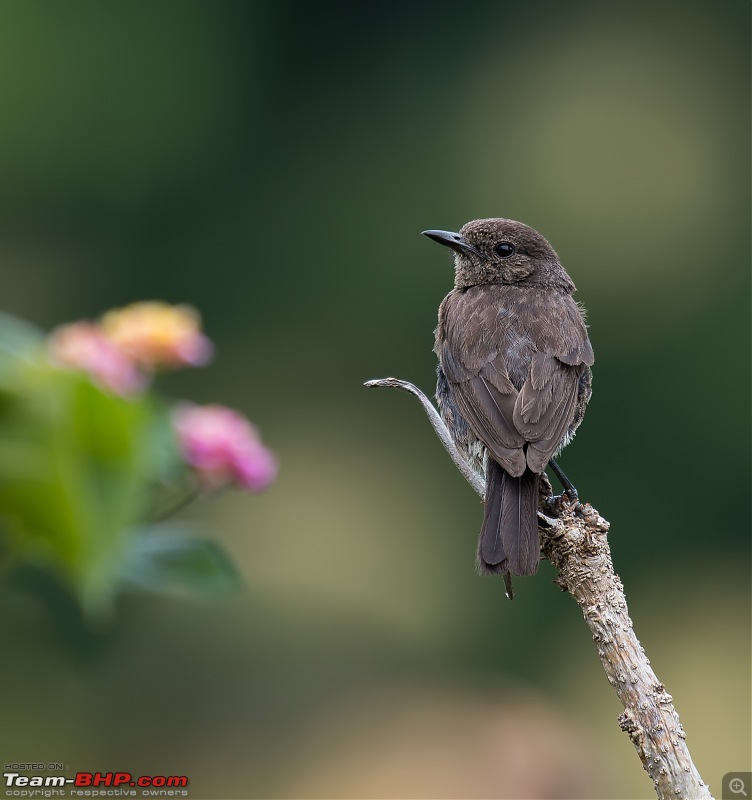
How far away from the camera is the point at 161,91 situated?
1415 cm

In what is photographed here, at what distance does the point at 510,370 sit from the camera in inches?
151

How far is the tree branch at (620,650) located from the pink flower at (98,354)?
107cm

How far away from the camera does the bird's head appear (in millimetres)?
4574

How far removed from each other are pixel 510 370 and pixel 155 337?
2264 millimetres

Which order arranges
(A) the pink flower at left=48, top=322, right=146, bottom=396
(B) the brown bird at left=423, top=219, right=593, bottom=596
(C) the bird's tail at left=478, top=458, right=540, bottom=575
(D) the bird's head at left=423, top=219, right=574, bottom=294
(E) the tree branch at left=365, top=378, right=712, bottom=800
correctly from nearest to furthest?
(A) the pink flower at left=48, top=322, right=146, bottom=396 < (E) the tree branch at left=365, top=378, right=712, bottom=800 < (C) the bird's tail at left=478, top=458, right=540, bottom=575 < (B) the brown bird at left=423, top=219, right=593, bottom=596 < (D) the bird's head at left=423, top=219, right=574, bottom=294

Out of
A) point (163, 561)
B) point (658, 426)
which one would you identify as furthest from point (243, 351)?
point (163, 561)

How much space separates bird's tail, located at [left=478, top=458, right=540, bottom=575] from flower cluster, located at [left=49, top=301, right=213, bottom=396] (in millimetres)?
1318

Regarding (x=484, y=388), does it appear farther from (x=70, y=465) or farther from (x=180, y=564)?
(x=70, y=465)

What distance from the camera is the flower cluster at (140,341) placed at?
4.86 feet

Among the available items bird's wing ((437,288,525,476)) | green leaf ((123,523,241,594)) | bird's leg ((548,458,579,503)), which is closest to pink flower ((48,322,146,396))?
green leaf ((123,523,241,594))

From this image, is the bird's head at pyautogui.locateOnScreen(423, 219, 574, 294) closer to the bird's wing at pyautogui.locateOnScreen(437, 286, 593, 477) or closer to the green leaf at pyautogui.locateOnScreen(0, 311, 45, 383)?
the bird's wing at pyautogui.locateOnScreen(437, 286, 593, 477)

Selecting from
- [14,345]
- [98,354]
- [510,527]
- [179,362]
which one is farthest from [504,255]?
[14,345]

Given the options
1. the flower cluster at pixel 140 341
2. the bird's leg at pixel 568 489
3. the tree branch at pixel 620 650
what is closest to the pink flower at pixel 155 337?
the flower cluster at pixel 140 341

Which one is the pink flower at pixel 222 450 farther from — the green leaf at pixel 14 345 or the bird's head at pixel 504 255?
the bird's head at pixel 504 255
